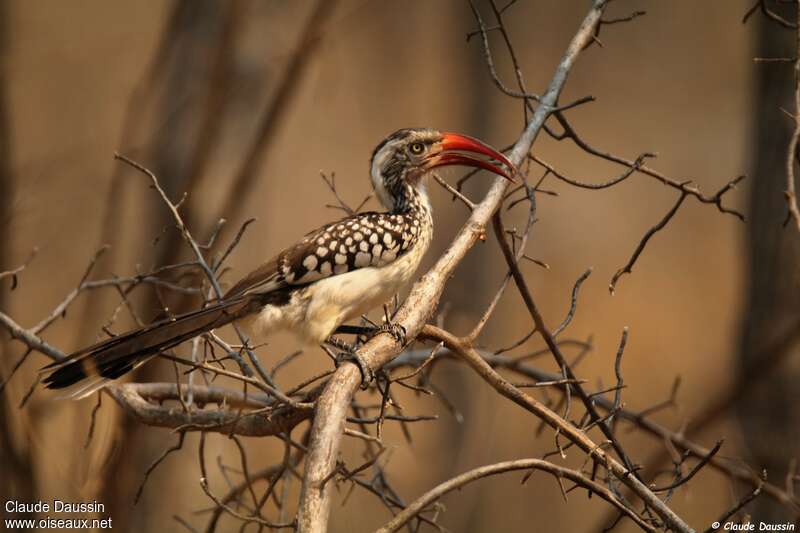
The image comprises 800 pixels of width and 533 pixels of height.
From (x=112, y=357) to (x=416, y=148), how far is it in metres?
1.25

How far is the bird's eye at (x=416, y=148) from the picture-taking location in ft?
9.39

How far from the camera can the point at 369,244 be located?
2.49 metres

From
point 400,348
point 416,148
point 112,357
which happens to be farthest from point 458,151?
point 112,357

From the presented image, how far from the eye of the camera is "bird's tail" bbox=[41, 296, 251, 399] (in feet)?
6.54

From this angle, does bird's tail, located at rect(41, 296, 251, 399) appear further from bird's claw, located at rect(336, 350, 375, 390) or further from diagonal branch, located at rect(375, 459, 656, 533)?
diagonal branch, located at rect(375, 459, 656, 533)

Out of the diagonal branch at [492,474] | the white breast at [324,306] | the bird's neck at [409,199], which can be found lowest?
the diagonal branch at [492,474]

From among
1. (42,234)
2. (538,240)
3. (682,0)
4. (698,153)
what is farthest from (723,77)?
(42,234)

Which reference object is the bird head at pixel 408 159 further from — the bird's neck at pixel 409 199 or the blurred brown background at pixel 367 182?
the blurred brown background at pixel 367 182

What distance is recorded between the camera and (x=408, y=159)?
9.38 feet

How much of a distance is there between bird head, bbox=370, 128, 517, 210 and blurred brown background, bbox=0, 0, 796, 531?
0.42 metres

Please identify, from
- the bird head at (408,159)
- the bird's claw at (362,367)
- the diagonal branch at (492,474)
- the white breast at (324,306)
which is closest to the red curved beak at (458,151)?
the bird head at (408,159)

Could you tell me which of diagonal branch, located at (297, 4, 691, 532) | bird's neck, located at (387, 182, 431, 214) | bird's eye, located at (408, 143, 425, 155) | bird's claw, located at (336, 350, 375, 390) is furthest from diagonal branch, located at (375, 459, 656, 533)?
bird's eye, located at (408, 143, 425, 155)

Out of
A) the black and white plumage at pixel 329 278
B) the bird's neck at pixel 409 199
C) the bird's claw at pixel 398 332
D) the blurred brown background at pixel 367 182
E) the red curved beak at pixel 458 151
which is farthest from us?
the blurred brown background at pixel 367 182

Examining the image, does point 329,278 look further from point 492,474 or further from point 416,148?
point 492,474
